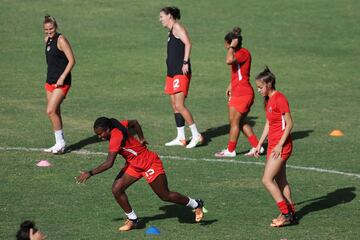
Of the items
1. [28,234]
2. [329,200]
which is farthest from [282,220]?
[28,234]

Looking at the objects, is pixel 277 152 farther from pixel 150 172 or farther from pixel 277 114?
pixel 150 172

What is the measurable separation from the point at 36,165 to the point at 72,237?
4197 millimetres

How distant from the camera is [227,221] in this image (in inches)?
520

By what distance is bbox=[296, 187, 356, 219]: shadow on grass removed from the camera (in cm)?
1389

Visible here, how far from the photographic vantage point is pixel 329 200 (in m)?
14.4

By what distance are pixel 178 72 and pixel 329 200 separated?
4780 millimetres

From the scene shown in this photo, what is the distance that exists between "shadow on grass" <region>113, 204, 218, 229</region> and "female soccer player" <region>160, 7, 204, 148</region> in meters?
4.07

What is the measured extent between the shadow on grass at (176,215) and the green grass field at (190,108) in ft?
0.09

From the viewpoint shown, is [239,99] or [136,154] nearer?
[136,154]

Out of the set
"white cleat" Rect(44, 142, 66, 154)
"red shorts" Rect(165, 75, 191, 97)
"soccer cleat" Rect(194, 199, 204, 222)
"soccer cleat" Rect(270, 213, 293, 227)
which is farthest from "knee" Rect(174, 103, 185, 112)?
"soccer cleat" Rect(270, 213, 293, 227)

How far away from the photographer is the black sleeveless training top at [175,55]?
1816 centimetres

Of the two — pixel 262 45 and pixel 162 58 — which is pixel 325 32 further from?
pixel 162 58

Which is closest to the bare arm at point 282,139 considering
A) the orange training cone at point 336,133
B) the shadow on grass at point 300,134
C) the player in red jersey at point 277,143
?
the player in red jersey at point 277,143

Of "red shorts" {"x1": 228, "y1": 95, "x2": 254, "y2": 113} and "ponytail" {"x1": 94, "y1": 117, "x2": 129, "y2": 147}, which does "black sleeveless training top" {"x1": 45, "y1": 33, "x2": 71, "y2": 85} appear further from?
"ponytail" {"x1": 94, "y1": 117, "x2": 129, "y2": 147}
